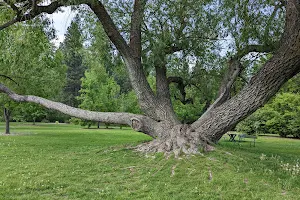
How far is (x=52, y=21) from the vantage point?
9180 millimetres

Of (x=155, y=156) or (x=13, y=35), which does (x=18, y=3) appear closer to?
(x=13, y=35)

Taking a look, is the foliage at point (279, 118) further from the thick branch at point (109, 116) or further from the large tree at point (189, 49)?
the thick branch at point (109, 116)

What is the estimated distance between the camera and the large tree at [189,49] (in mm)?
8570

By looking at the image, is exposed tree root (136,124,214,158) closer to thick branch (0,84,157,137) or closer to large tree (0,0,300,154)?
large tree (0,0,300,154)

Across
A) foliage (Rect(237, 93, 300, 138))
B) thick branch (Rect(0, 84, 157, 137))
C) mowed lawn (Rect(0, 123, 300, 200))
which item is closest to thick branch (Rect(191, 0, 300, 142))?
mowed lawn (Rect(0, 123, 300, 200))

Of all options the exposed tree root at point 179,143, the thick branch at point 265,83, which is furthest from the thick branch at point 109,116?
the thick branch at point 265,83

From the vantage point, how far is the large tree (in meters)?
8.57

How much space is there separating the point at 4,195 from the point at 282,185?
18.2 feet

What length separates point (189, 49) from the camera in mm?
11148

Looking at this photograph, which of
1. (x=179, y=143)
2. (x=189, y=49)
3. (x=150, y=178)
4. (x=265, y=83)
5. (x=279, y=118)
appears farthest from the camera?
(x=279, y=118)

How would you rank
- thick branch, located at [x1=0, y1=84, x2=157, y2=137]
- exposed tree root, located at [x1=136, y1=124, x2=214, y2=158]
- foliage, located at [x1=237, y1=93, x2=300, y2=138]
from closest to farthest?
exposed tree root, located at [x1=136, y1=124, x2=214, y2=158], thick branch, located at [x1=0, y1=84, x2=157, y2=137], foliage, located at [x1=237, y1=93, x2=300, y2=138]

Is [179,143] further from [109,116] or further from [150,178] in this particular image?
[109,116]

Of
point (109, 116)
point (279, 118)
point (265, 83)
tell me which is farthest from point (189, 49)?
point (279, 118)

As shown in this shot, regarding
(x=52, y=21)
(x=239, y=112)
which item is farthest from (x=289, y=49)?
(x=52, y=21)
